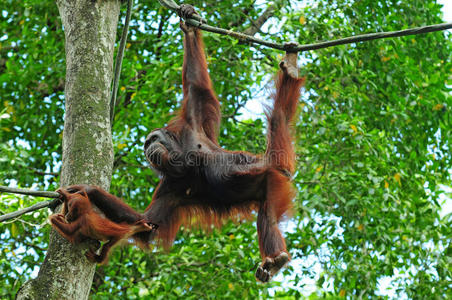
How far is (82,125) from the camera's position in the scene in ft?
10.7

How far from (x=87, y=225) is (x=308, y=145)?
11.5ft

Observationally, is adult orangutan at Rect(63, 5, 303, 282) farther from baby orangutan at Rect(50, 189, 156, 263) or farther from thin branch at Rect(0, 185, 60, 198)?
thin branch at Rect(0, 185, 60, 198)

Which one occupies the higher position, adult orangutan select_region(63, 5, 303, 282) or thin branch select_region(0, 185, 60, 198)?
adult orangutan select_region(63, 5, 303, 282)

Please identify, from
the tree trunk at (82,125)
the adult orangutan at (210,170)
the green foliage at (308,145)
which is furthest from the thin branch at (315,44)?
the green foliage at (308,145)

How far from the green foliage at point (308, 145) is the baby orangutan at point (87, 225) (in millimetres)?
1588

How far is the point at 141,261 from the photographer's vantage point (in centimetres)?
697

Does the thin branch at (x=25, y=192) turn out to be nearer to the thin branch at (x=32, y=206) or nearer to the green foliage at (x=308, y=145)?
the thin branch at (x=32, y=206)

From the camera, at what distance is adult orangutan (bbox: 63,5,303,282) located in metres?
3.87

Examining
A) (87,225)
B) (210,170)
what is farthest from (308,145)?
(87,225)

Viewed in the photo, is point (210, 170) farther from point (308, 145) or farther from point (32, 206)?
point (308, 145)

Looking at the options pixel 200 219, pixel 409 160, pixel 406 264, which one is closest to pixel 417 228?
pixel 406 264

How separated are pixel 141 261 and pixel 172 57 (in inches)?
105

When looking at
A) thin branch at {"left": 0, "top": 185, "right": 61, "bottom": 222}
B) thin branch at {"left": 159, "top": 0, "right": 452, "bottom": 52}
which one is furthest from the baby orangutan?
thin branch at {"left": 159, "top": 0, "right": 452, "bottom": 52}

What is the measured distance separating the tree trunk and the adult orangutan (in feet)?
1.22
